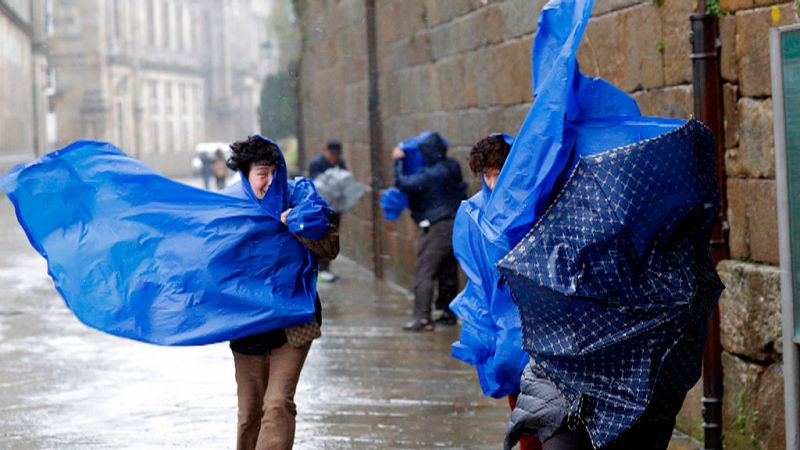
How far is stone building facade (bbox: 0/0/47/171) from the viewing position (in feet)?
146

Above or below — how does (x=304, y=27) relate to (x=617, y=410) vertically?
above

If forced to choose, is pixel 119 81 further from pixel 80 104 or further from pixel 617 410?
pixel 617 410

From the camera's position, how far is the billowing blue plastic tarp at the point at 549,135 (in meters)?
4.42

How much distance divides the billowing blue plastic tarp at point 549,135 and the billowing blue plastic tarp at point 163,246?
1.11m

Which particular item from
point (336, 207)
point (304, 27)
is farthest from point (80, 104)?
point (336, 207)

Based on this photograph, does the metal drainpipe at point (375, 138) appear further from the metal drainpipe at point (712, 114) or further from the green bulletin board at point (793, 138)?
the green bulletin board at point (793, 138)

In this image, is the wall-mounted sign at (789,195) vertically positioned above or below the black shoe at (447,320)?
above

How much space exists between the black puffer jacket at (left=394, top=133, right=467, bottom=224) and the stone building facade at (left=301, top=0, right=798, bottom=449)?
345 mm

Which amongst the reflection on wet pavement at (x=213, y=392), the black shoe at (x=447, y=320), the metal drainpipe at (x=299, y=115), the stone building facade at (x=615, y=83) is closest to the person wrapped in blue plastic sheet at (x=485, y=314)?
the stone building facade at (x=615, y=83)

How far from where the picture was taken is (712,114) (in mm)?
6863

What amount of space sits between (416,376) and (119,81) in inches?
2763

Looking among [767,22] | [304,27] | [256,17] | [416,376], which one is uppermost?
[256,17]

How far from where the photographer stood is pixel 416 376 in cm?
986

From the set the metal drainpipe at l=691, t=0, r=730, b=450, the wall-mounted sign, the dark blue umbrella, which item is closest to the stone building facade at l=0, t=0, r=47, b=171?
the metal drainpipe at l=691, t=0, r=730, b=450
